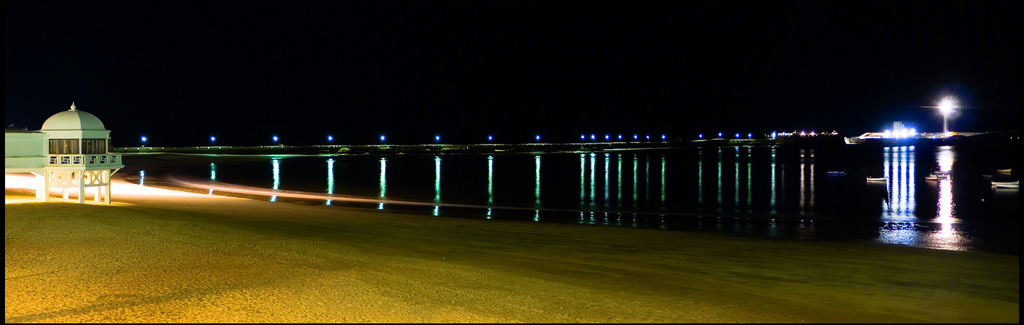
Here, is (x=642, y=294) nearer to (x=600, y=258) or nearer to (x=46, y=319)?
(x=600, y=258)

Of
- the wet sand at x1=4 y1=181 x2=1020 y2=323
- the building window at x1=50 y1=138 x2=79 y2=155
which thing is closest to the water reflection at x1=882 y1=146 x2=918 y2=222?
the wet sand at x1=4 y1=181 x2=1020 y2=323

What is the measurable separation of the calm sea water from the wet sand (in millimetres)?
4757

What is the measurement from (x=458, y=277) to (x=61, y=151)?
13.0 m

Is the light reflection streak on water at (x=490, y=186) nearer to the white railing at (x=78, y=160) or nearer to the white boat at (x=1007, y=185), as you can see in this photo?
the white railing at (x=78, y=160)

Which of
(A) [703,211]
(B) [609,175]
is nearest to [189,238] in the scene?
(A) [703,211]

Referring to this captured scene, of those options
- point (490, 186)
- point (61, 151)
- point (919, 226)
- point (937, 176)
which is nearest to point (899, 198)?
point (919, 226)

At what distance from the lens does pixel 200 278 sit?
25.5ft

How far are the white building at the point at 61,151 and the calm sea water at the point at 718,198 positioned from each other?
737cm

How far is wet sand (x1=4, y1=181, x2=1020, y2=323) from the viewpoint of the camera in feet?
21.8

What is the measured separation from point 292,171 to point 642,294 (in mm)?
35851

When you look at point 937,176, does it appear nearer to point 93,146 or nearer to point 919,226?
point 919,226

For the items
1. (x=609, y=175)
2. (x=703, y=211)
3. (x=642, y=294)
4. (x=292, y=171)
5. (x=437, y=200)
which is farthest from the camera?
(x=292, y=171)

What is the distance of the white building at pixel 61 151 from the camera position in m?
16.6

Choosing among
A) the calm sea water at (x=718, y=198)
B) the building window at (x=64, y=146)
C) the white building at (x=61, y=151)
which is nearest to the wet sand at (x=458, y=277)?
the white building at (x=61, y=151)
